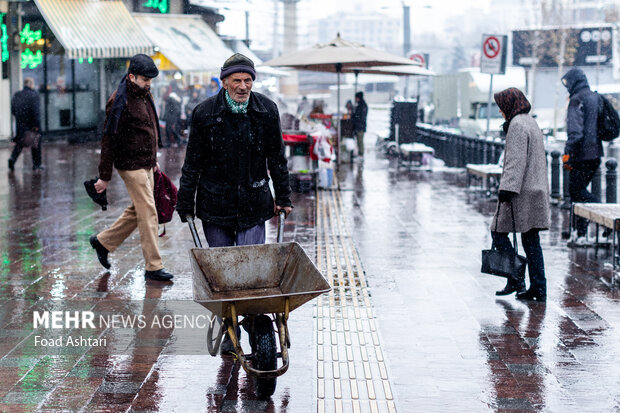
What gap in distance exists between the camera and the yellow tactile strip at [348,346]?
503 centimetres

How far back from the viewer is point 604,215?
8.59 metres

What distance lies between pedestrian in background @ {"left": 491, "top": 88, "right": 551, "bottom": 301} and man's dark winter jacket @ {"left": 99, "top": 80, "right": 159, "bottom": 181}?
2.89 meters

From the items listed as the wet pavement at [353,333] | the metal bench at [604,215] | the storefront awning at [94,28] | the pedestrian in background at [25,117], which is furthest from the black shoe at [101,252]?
the storefront awning at [94,28]

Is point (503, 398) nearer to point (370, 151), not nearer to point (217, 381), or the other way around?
point (217, 381)

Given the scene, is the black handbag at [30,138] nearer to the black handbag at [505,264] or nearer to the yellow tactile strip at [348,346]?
the yellow tactile strip at [348,346]

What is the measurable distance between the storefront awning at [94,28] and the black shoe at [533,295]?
18.3 metres

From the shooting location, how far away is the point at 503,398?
507 centimetres

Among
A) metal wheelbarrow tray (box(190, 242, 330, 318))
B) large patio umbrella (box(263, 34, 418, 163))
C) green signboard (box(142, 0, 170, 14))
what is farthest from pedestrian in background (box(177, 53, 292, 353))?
green signboard (box(142, 0, 170, 14))

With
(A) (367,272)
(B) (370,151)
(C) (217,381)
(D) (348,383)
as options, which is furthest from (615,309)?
(B) (370,151)

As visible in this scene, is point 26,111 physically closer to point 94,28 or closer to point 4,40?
point 4,40

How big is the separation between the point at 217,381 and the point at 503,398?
160 centimetres

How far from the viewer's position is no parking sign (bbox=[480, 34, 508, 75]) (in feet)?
56.8

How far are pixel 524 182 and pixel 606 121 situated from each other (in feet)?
9.87

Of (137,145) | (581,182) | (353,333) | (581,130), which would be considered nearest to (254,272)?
(353,333)
